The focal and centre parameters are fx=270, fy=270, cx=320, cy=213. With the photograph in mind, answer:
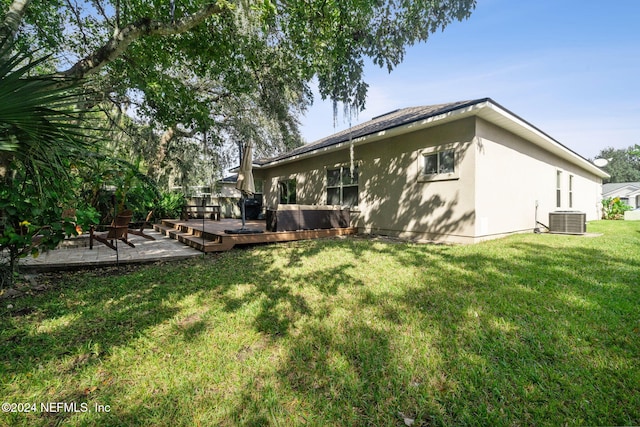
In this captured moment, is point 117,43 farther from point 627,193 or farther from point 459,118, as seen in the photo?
point 627,193

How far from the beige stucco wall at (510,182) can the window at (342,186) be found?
159 inches

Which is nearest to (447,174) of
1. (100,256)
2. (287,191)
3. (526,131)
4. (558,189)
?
(526,131)

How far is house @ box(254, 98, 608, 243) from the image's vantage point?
673cm

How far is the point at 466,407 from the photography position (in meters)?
1.72

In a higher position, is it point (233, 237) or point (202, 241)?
point (233, 237)

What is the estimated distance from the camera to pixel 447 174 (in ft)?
23.2

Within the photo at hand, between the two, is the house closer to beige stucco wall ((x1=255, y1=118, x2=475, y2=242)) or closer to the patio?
beige stucco wall ((x1=255, y1=118, x2=475, y2=242))

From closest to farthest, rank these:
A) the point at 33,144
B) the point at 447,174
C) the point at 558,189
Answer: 1. the point at 33,144
2. the point at 447,174
3. the point at 558,189

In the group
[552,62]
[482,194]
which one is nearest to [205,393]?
[482,194]

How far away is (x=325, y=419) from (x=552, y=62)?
42.1 feet

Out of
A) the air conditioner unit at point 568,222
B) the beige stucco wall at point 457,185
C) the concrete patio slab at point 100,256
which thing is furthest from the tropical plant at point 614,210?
the concrete patio slab at point 100,256

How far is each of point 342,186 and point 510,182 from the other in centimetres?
525

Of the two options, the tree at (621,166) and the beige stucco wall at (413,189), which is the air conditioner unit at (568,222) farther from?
the tree at (621,166)

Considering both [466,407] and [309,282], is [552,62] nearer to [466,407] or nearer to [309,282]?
[309,282]
